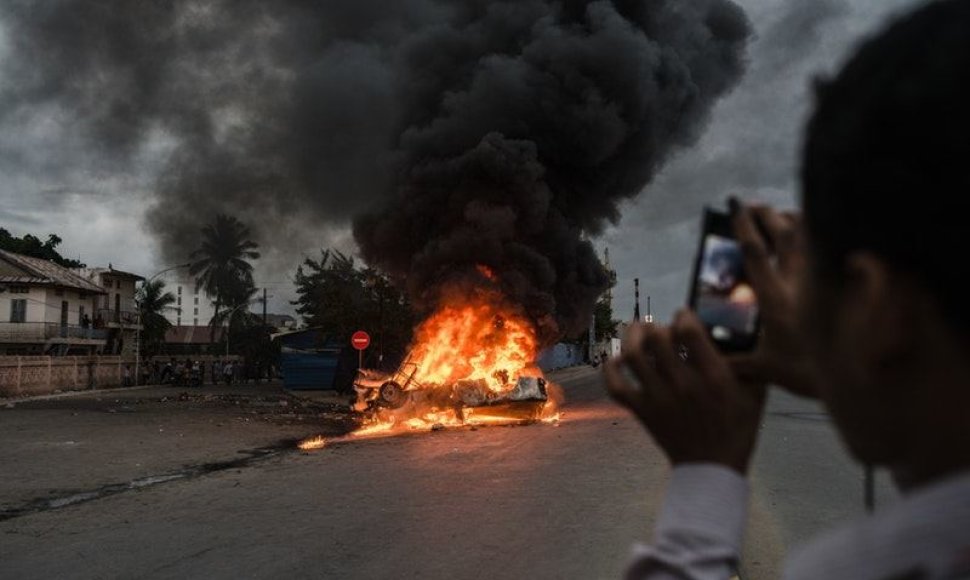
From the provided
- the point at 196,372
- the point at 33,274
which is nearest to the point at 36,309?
the point at 33,274

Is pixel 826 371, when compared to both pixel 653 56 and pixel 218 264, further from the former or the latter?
pixel 218 264

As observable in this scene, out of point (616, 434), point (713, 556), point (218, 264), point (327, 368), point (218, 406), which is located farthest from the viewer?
point (218, 264)

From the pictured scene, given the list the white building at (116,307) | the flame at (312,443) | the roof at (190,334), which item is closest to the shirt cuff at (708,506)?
the flame at (312,443)

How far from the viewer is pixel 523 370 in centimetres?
2139

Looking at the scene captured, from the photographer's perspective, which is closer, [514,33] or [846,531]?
[846,531]

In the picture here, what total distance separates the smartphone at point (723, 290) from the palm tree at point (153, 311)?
177 feet

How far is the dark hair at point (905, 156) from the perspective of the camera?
0.64 m

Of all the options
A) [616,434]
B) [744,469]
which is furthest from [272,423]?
[744,469]

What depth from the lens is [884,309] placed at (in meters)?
0.66

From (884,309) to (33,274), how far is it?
151 feet

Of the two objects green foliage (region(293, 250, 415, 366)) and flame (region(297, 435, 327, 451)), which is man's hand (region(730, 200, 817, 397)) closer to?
flame (region(297, 435, 327, 451))

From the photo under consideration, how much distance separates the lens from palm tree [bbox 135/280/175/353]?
51.3 m

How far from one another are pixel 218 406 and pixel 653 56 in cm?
1782

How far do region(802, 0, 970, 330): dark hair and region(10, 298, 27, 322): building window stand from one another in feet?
151
